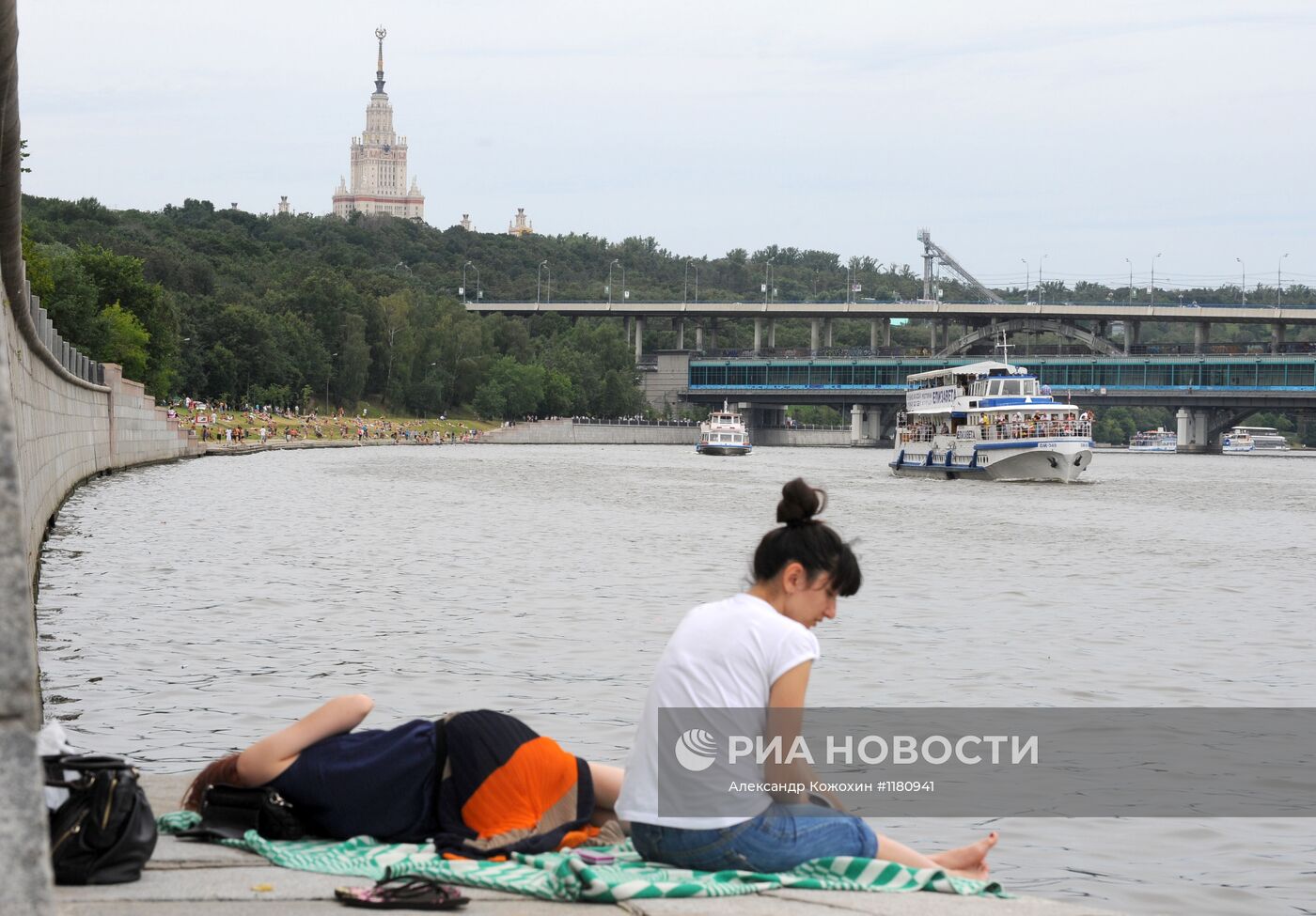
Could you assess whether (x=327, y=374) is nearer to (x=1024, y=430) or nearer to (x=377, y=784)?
(x=1024, y=430)

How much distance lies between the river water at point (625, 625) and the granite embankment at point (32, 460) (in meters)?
1.53

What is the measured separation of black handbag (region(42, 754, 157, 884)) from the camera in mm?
5988

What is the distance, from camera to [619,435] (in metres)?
175

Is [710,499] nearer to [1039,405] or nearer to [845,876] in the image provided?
[1039,405]

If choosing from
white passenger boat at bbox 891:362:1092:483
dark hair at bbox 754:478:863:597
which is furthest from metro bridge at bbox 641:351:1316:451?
dark hair at bbox 754:478:863:597

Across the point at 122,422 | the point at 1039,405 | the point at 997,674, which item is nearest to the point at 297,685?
the point at 997,674

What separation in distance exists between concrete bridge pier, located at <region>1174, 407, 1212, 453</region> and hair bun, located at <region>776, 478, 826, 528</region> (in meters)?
163

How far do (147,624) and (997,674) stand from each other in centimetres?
955

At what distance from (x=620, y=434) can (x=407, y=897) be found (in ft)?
556

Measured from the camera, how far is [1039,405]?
76.7m

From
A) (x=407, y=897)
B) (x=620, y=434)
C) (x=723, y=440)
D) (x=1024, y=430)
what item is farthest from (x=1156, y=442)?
(x=407, y=897)

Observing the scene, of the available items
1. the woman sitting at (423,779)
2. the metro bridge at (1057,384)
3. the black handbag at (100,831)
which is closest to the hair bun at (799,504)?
the woman sitting at (423,779)

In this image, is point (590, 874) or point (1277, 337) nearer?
point (590, 874)

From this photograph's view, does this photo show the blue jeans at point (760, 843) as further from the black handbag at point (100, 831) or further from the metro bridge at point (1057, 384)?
the metro bridge at point (1057, 384)
